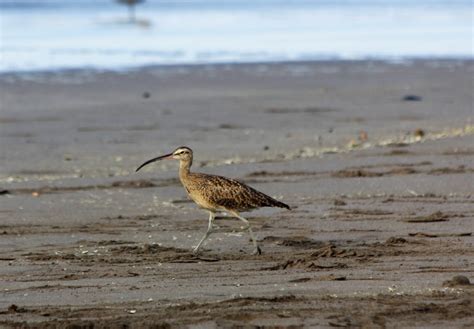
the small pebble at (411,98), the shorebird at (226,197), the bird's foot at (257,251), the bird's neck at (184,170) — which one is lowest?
the bird's foot at (257,251)

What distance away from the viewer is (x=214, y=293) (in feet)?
26.2

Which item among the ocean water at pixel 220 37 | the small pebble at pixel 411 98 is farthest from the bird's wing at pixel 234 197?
the ocean water at pixel 220 37

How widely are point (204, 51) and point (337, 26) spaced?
12.9 meters

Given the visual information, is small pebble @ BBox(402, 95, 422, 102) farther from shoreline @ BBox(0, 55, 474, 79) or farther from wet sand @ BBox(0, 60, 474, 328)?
shoreline @ BBox(0, 55, 474, 79)

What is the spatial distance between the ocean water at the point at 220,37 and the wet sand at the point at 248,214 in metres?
6.85

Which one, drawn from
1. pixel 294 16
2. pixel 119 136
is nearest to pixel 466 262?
pixel 119 136

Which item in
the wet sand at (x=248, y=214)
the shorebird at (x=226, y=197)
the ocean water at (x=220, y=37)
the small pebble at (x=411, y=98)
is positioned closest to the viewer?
the wet sand at (x=248, y=214)

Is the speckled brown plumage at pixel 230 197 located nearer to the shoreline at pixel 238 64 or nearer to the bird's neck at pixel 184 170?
the bird's neck at pixel 184 170

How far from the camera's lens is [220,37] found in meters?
38.3

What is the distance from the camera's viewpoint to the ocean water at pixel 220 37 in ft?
99.5

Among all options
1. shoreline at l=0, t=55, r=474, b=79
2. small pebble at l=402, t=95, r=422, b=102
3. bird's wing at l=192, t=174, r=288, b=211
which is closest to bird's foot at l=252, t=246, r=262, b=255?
bird's wing at l=192, t=174, r=288, b=211

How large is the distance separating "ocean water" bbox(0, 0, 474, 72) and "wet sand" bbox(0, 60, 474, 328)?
22.5 feet

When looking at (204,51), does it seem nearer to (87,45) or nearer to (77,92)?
(87,45)

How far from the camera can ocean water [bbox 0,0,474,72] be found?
99.5 feet
